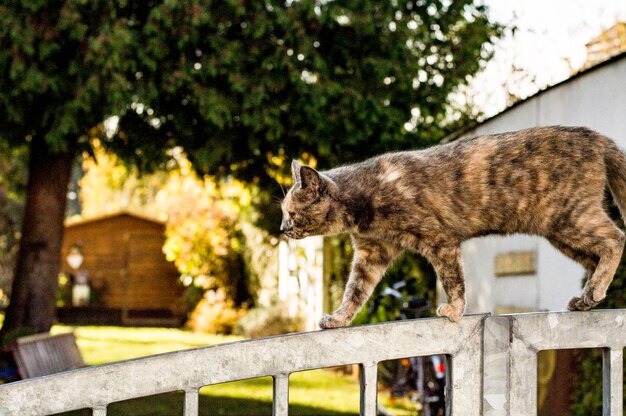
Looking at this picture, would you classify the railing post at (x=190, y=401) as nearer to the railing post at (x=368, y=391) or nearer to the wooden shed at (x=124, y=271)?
the railing post at (x=368, y=391)

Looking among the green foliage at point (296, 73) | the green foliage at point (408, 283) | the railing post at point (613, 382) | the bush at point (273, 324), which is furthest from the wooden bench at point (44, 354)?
the railing post at point (613, 382)

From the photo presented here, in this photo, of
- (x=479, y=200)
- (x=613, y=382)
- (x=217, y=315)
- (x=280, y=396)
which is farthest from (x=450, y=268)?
(x=217, y=315)

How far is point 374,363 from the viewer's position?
2.88m

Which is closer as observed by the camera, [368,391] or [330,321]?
[368,391]

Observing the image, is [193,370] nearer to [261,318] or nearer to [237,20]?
[237,20]

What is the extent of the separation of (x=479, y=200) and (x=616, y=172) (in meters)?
0.63

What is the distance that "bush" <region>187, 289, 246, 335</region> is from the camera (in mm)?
20500

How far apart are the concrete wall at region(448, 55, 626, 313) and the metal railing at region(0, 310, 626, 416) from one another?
3160 mm

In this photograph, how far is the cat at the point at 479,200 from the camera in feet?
11.3

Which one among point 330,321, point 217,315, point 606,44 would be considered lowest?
point 217,315

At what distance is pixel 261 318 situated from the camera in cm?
1772

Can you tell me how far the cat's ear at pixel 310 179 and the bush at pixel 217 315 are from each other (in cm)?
1698

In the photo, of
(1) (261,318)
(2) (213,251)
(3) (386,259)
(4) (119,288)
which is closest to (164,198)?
(4) (119,288)

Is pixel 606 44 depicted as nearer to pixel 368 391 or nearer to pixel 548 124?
pixel 548 124
